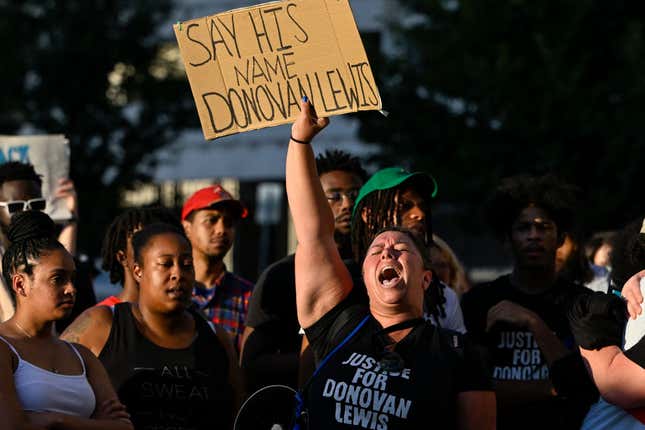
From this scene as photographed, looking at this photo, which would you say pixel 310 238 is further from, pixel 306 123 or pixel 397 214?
pixel 397 214

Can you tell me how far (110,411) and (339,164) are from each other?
2531 mm

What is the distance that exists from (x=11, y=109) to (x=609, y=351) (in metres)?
18.9

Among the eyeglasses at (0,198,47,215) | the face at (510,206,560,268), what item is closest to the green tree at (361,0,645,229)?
the face at (510,206,560,268)

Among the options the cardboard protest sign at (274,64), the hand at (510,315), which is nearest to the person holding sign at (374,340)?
the cardboard protest sign at (274,64)

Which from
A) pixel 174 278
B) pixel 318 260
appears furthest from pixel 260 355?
pixel 318 260

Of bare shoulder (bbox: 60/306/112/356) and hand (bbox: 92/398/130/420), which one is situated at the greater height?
bare shoulder (bbox: 60/306/112/356)

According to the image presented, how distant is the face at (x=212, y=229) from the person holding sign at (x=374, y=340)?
7.94 feet

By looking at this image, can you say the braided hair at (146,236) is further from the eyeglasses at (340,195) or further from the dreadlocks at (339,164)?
the dreadlocks at (339,164)

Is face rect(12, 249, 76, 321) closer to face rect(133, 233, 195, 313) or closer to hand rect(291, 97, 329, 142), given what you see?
face rect(133, 233, 195, 313)

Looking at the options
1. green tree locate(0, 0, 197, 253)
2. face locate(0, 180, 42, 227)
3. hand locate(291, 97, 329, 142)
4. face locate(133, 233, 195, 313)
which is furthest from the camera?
green tree locate(0, 0, 197, 253)

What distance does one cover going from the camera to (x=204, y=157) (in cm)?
2988

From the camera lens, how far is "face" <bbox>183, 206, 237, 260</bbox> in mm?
7707

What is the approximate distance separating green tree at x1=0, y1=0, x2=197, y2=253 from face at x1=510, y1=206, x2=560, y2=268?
1581 centimetres

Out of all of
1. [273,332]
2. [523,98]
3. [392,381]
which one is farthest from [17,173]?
[523,98]
